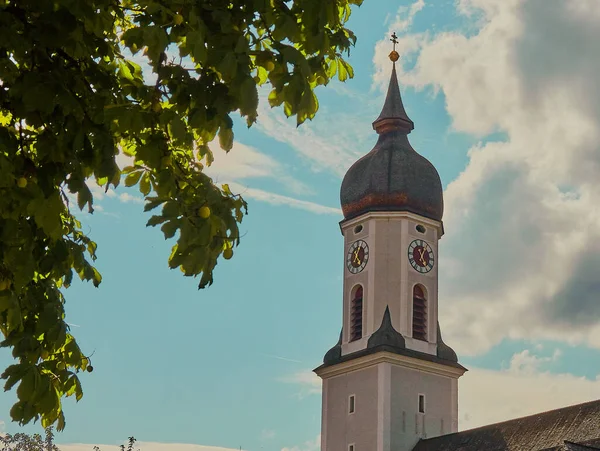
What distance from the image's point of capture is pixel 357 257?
50344mm

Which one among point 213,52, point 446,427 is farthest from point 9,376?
point 446,427

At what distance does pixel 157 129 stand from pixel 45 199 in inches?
33.9

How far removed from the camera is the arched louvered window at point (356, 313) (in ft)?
161

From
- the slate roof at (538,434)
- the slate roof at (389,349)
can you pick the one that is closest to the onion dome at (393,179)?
the slate roof at (389,349)

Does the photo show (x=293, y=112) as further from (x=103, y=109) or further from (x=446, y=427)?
(x=446, y=427)

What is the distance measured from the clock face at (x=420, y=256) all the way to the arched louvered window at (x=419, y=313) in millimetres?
824

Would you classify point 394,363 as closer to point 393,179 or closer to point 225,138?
point 393,179

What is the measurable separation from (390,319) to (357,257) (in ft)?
10.9

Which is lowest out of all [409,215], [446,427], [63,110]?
[63,110]

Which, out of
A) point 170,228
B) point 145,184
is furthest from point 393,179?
point 170,228

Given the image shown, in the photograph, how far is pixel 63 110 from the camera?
737cm

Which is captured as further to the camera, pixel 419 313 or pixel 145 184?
pixel 419 313

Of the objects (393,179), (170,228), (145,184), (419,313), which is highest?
(393,179)

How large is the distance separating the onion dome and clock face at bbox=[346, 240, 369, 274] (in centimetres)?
132
